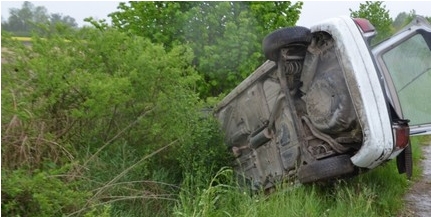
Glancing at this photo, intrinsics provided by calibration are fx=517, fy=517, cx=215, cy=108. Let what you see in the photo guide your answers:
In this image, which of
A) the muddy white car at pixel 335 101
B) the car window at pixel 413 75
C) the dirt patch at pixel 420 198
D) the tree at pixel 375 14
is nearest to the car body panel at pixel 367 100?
the muddy white car at pixel 335 101

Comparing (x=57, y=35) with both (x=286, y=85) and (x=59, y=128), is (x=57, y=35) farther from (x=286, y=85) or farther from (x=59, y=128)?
(x=286, y=85)

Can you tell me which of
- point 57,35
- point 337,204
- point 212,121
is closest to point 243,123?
point 212,121

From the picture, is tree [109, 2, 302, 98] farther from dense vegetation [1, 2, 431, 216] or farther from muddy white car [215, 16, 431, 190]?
muddy white car [215, 16, 431, 190]

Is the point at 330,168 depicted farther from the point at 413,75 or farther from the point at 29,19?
the point at 29,19

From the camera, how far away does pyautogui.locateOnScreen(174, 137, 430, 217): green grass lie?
3.91 m

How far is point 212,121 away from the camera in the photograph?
5.09 m

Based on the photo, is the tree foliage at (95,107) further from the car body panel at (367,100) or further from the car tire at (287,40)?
the car body panel at (367,100)

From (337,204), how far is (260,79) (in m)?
1.30

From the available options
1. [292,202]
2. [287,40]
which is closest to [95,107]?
[287,40]

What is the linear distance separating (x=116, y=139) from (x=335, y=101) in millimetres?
2006

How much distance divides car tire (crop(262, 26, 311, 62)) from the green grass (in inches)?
43.1

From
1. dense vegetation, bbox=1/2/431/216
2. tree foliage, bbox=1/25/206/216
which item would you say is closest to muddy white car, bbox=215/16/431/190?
dense vegetation, bbox=1/2/431/216

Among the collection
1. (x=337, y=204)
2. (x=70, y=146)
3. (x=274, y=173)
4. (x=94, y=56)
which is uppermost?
(x=94, y=56)

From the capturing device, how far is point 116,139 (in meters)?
4.70
